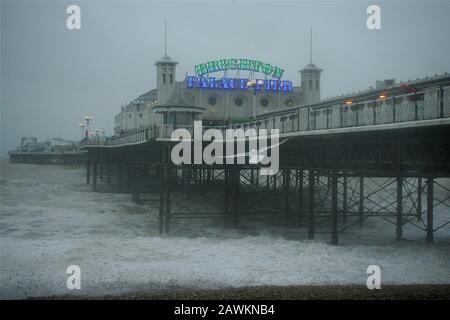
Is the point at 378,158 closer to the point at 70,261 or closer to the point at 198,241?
the point at 198,241

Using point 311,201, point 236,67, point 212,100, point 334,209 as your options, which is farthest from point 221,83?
point 334,209

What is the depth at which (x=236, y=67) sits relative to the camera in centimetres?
6250

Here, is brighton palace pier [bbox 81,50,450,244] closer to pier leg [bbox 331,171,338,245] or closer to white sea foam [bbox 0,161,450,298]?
pier leg [bbox 331,171,338,245]

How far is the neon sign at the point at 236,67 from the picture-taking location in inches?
2404

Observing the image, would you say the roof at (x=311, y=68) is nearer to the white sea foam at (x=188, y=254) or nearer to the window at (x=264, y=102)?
the window at (x=264, y=102)

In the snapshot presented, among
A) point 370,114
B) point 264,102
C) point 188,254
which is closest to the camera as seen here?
point 370,114

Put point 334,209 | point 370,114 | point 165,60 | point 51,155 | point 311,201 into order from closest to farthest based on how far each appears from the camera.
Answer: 1. point 370,114
2. point 334,209
3. point 311,201
4. point 165,60
5. point 51,155

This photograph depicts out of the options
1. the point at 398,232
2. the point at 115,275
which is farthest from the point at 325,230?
the point at 115,275

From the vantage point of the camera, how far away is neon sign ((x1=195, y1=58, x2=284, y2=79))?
6106 centimetres

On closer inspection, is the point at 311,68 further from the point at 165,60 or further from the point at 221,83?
the point at 165,60

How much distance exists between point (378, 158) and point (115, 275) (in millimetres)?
13399

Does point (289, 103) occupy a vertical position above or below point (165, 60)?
below

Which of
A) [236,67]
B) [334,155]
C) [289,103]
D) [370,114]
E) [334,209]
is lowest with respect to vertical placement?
[334,209]
